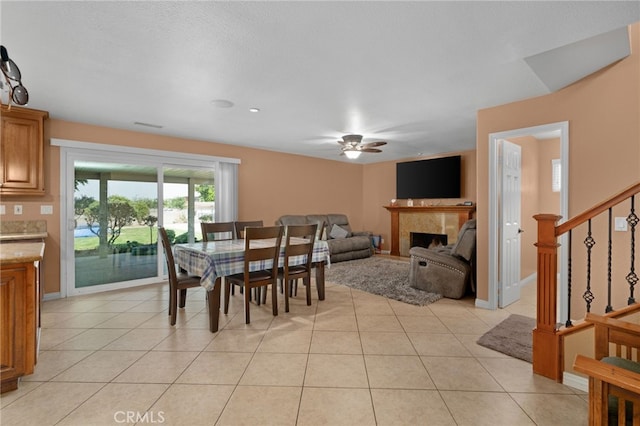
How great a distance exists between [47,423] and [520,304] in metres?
4.60

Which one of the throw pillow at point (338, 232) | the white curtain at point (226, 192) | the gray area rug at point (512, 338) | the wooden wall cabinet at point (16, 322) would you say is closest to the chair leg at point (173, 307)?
the wooden wall cabinet at point (16, 322)

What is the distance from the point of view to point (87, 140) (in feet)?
13.7

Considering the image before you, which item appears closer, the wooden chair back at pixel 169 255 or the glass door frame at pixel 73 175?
the wooden chair back at pixel 169 255

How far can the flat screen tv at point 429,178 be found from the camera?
6449 millimetres

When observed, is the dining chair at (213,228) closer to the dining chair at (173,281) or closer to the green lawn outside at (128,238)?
the dining chair at (173,281)

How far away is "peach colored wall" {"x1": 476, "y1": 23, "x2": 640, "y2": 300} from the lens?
8.38 feet

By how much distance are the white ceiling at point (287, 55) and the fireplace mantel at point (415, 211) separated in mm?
2802

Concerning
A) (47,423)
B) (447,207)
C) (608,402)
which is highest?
(447,207)

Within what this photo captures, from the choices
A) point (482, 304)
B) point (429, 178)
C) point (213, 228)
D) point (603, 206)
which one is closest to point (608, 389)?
point (603, 206)

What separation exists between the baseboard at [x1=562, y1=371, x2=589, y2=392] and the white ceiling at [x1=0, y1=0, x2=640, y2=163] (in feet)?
7.64

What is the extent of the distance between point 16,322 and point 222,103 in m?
2.62

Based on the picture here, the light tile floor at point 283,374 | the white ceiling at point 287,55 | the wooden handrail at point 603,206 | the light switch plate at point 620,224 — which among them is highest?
the white ceiling at point 287,55

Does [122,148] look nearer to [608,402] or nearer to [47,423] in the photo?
[47,423]

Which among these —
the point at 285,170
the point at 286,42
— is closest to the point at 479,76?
the point at 286,42
